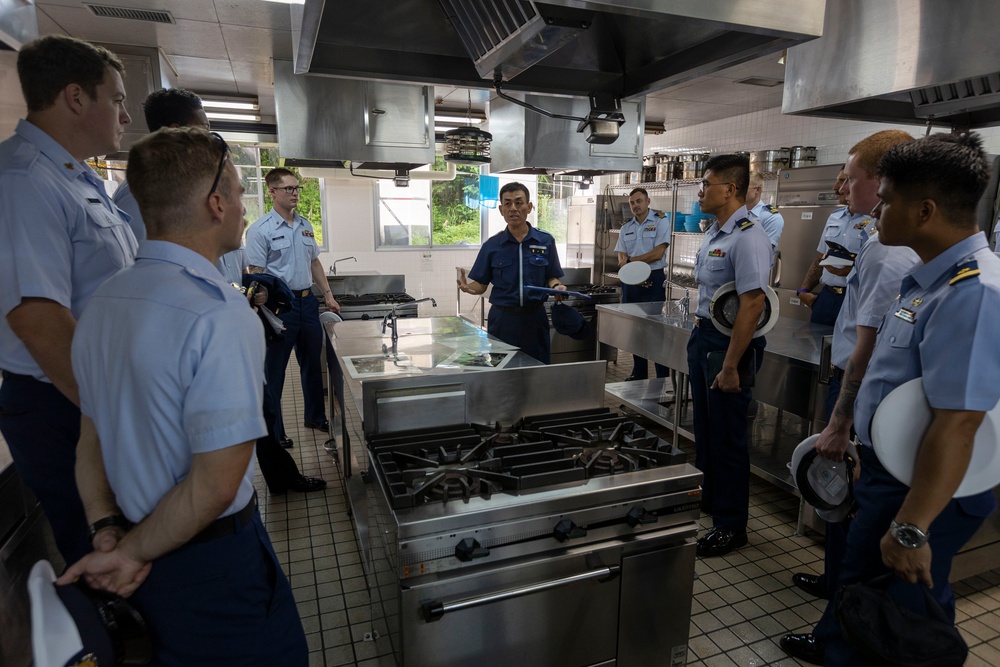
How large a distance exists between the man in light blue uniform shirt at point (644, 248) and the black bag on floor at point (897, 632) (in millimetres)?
4172

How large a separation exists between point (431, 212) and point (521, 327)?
20.7 ft

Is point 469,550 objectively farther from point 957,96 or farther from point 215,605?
point 957,96

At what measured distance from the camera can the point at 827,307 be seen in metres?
4.07

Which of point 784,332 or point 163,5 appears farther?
point 784,332

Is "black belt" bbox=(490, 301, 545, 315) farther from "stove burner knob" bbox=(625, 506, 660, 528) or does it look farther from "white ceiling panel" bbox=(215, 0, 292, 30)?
"stove burner knob" bbox=(625, 506, 660, 528)

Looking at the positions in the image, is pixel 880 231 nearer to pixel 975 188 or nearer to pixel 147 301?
pixel 975 188

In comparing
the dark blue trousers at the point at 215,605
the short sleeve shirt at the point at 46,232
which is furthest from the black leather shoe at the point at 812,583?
the short sleeve shirt at the point at 46,232

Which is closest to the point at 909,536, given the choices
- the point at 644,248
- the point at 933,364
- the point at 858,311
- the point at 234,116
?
the point at 933,364

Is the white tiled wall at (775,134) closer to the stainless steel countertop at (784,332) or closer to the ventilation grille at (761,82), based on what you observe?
the ventilation grille at (761,82)

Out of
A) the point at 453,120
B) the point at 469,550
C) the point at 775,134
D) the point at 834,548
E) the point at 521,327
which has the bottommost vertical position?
the point at 834,548

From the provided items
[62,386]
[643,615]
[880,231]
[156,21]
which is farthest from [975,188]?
[156,21]

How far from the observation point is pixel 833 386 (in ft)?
8.25

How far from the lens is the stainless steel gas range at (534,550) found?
1.52 meters

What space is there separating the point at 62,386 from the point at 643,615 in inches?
68.5
